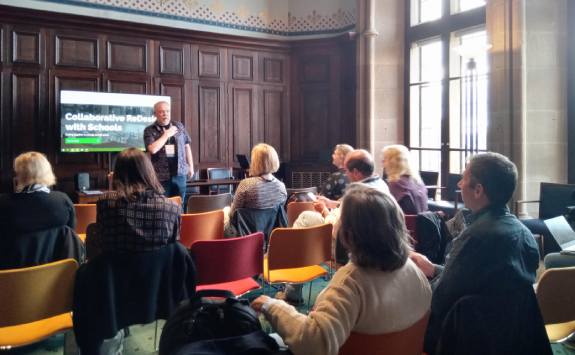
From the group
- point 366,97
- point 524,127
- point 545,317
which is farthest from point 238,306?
point 366,97

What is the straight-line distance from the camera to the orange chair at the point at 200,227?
135 inches

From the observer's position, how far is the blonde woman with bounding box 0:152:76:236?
106 inches

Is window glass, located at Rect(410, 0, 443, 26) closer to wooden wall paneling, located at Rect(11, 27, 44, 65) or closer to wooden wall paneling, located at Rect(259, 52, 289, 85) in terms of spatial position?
wooden wall paneling, located at Rect(259, 52, 289, 85)

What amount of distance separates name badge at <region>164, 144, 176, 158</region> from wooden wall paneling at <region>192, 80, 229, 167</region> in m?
2.72

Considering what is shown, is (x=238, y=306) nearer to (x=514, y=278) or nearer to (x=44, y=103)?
(x=514, y=278)

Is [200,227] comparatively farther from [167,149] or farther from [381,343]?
[381,343]

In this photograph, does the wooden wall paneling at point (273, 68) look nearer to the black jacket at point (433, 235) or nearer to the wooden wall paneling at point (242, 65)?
the wooden wall paneling at point (242, 65)

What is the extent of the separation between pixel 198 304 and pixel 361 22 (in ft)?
22.6

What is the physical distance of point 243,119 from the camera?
322 inches

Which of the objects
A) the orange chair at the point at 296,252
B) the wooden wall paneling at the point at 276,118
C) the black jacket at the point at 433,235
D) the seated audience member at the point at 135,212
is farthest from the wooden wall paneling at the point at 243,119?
the black jacket at the point at 433,235

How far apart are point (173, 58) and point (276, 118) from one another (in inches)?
79.7

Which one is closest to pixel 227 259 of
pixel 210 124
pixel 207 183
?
pixel 207 183

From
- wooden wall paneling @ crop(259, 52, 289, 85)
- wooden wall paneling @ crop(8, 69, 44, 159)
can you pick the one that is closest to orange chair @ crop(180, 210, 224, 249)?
wooden wall paneling @ crop(8, 69, 44, 159)

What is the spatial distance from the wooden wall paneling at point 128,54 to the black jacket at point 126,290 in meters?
5.30
